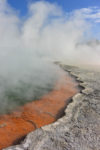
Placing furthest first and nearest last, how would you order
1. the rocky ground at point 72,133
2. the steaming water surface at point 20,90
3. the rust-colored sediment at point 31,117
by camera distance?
the steaming water surface at point 20,90
the rust-colored sediment at point 31,117
the rocky ground at point 72,133

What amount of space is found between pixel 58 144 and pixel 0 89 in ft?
12.8

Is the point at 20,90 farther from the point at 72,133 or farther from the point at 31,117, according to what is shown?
the point at 72,133

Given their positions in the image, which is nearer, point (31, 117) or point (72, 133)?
point (72, 133)

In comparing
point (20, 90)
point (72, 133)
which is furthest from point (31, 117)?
point (20, 90)

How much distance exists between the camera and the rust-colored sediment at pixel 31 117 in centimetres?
353

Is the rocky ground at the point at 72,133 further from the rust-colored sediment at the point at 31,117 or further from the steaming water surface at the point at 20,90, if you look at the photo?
the steaming water surface at the point at 20,90

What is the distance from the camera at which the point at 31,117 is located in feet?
14.1

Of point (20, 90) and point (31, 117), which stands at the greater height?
point (20, 90)

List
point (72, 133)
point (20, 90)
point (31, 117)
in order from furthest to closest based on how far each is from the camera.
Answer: point (20, 90), point (31, 117), point (72, 133)

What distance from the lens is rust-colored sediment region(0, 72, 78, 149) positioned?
3.53 metres

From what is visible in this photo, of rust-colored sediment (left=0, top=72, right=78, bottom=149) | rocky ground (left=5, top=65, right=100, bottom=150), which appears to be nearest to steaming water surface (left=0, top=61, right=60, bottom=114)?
rust-colored sediment (left=0, top=72, right=78, bottom=149)

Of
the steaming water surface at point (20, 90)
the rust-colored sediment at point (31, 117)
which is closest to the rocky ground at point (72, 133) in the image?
the rust-colored sediment at point (31, 117)

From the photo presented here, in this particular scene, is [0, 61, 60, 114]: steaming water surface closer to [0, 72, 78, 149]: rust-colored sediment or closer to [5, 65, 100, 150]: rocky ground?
[0, 72, 78, 149]: rust-colored sediment

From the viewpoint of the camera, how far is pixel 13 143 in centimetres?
327
